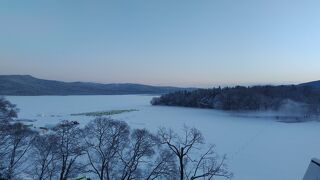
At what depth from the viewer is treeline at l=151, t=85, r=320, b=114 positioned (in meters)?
76.2

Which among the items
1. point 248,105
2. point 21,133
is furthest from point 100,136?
point 248,105

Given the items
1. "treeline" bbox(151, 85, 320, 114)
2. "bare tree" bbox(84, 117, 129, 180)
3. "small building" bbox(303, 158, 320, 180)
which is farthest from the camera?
"treeline" bbox(151, 85, 320, 114)

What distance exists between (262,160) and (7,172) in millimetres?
16918

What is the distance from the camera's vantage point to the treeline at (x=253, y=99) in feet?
250

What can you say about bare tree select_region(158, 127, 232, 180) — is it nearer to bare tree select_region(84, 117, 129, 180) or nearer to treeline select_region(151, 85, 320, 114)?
bare tree select_region(84, 117, 129, 180)

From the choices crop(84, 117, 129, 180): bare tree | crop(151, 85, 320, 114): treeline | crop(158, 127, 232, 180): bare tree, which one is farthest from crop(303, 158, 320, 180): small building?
crop(151, 85, 320, 114): treeline

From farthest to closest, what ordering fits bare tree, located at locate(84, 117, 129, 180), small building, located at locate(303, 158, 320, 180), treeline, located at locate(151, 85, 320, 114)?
1. treeline, located at locate(151, 85, 320, 114)
2. bare tree, located at locate(84, 117, 129, 180)
3. small building, located at locate(303, 158, 320, 180)

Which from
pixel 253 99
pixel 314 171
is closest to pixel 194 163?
pixel 314 171

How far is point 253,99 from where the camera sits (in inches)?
3209

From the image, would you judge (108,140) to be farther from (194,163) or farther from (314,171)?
(314,171)

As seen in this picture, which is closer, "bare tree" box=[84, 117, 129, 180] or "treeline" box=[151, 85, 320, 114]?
"bare tree" box=[84, 117, 129, 180]

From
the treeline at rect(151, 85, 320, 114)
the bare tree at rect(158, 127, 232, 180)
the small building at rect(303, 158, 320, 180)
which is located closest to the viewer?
the small building at rect(303, 158, 320, 180)

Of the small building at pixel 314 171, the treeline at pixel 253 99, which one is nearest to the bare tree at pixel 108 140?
the small building at pixel 314 171

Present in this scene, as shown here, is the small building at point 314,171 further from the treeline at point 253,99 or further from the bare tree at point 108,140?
the treeline at point 253,99
